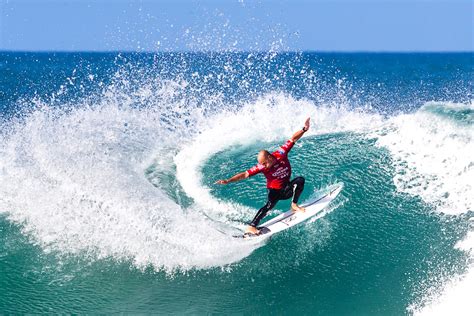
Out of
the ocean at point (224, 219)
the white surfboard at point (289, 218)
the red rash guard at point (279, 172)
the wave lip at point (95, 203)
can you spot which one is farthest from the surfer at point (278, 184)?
the wave lip at point (95, 203)

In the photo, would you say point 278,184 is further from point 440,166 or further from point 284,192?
point 440,166

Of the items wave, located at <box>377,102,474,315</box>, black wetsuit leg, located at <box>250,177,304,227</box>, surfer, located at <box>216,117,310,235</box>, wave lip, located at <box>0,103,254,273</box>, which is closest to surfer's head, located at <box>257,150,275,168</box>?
surfer, located at <box>216,117,310,235</box>

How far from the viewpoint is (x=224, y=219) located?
408 inches

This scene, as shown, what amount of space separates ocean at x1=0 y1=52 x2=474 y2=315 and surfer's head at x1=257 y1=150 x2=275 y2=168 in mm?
1534

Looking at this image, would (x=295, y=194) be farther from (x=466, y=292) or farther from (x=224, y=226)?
(x=466, y=292)

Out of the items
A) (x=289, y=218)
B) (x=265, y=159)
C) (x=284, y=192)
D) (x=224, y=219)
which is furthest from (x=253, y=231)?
(x=265, y=159)

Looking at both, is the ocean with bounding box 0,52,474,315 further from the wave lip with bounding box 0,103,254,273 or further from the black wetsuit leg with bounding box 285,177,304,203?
the black wetsuit leg with bounding box 285,177,304,203

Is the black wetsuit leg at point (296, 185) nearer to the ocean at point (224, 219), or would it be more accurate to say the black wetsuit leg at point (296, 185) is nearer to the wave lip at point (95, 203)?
the ocean at point (224, 219)

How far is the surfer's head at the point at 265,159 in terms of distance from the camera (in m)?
9.00

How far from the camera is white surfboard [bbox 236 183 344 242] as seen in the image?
9359 mm

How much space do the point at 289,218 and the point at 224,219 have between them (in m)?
1.45

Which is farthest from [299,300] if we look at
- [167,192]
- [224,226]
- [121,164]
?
[121,164]

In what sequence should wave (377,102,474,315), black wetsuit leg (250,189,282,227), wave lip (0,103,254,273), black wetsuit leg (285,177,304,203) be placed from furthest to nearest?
black wetsuit leg (285,177,304,203), black wetsuit leg (250,189,282,227), wave lip (0,103,254,273), wave (377,102,474,315)

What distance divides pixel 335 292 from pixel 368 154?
18.6 ft
